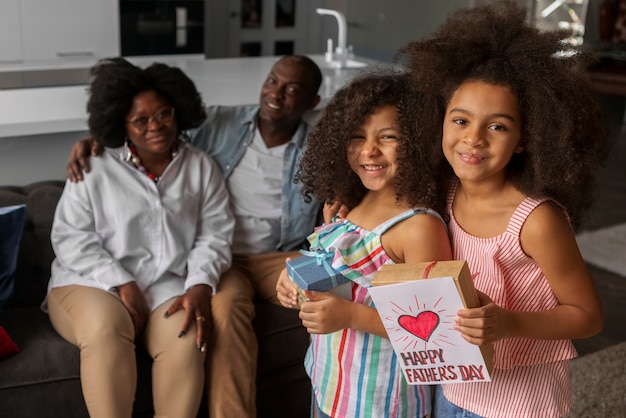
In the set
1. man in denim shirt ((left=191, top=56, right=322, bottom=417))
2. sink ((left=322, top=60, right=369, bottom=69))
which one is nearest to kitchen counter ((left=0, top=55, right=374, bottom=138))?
sink ((left=322, top=60, right=369, bottom=69))

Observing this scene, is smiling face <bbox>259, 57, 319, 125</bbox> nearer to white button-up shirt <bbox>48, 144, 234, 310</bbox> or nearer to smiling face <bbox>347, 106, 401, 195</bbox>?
white button-up shirt <bbox>48, 144, 234, 310</bbox>

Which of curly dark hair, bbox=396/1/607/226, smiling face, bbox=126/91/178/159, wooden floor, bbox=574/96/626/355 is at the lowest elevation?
wooden floor, bbox=574/96/626/355

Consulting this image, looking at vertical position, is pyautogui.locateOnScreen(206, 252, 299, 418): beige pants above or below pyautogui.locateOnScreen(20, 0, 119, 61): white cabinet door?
below

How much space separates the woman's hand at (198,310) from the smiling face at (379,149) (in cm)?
74

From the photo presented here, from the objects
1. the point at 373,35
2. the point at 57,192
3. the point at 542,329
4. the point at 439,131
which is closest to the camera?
the point at 542,329

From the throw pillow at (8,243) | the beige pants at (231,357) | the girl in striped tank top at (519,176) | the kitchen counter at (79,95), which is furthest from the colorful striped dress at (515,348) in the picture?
the throw pillow at (8,243)

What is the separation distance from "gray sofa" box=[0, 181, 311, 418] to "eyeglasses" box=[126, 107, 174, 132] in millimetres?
405

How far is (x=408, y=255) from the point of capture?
1.37 meters

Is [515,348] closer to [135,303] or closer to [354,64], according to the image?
[135,303]

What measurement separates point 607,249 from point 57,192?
2717 millimetres

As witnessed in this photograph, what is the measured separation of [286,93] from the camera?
7.72ft

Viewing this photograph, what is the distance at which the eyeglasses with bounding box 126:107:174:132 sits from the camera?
7.06 feet

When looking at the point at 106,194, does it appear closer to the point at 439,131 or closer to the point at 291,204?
the point at 291,204

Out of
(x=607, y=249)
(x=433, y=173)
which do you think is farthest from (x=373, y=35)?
(x=433, y=173)
